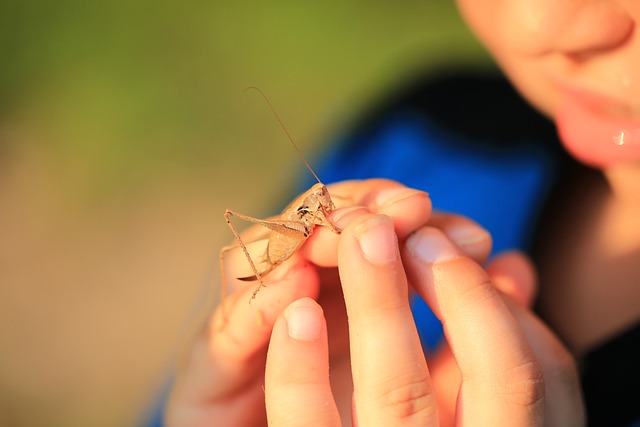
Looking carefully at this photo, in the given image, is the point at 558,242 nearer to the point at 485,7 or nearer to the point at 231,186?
the point at 485,7

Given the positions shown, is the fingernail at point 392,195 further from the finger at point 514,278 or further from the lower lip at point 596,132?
the lower lip at point 596,132

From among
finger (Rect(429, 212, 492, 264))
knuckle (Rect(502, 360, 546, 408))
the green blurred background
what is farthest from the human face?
Answer: the green blurred background

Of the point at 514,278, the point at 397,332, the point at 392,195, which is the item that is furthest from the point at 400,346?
the point at 514,278

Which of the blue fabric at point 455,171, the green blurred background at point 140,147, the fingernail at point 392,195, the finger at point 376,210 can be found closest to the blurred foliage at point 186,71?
the green blurred background at point 140,147

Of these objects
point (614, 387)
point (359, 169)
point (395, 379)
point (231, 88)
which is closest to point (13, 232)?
point (231, 88)

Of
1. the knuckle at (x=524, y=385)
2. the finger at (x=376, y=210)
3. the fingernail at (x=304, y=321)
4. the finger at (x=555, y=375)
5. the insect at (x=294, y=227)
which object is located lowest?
the finger at (x=555, y=375)

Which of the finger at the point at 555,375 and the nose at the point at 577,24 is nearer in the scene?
the nose at the point at 577,24

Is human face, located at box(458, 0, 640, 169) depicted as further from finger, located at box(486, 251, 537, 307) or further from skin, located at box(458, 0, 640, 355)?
finger, located at box(486, 251, 537, 307)
